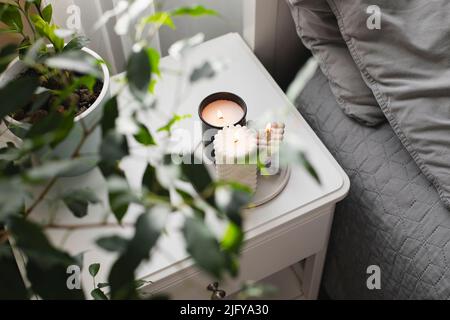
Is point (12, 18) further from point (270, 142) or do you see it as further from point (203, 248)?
point (203, 248)

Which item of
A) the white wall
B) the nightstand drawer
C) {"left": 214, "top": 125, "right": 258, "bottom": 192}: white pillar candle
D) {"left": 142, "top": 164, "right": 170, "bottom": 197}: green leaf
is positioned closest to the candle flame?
{"left": 214, "top": 125, "right": 258, "bottom": 192}: white pillar candle

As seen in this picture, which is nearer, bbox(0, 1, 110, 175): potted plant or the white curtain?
bbox(0, 1, 110, 175): potted plant

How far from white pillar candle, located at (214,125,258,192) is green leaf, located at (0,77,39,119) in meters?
0.32

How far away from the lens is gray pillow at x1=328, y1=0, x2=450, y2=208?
72 centimetres

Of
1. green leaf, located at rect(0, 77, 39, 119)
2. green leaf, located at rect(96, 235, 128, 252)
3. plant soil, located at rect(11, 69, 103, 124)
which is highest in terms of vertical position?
green leaf, located at rect(0, 77, 39, 119)

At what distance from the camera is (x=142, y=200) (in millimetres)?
360

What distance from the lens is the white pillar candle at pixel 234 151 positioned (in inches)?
→ 27.7

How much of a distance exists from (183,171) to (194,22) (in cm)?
68

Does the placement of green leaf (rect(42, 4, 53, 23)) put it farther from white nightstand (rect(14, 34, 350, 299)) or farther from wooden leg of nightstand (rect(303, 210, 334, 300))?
wooden leg of nightstand (rect(303, 210, 334, 300))

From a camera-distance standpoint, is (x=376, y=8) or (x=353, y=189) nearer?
(x=376, y=8)

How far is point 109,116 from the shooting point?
1.35 ft

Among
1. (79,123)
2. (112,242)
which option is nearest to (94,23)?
(79,123)
